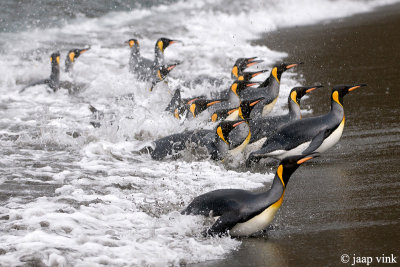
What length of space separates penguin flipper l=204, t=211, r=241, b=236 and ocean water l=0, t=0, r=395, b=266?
0.26ft

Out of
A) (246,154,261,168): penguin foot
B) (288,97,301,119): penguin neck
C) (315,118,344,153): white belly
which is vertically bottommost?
(246,154,261,168): penguin foot

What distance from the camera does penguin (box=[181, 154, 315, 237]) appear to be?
433 cm

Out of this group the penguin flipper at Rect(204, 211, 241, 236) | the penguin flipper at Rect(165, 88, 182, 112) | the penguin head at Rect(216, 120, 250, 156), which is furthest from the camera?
the penguin flipper at Rect(165, 88, 182, 112)

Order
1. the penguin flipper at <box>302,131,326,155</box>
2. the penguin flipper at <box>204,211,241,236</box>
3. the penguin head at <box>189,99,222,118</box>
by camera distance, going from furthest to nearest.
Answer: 1. the penguin head at <box>189,99,222,118</box>
2. the penguin flipper at <box>302,131,326,155</box>
3. the penguin flipper at <box>204,211,241,236</box>

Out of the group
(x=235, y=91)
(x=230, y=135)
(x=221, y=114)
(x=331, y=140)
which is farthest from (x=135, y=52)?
(x=331, y=140)

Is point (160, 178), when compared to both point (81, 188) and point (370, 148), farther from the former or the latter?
point (370, 148)

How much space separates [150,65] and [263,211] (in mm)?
8001

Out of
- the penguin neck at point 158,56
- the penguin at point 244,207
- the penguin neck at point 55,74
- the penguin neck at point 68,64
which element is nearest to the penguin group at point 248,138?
the penguin at point 244,207

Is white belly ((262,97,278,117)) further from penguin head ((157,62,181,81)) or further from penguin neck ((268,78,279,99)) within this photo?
penguin head ((157,62,181,81))

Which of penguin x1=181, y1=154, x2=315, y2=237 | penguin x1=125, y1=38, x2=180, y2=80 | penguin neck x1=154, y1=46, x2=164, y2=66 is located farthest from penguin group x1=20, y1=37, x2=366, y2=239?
penguin neck x1=154, y1=46, x2=164, y2=66

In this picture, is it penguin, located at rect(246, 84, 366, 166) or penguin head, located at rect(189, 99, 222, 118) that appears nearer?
penguin, located at rect(246, 84, 366, 166)

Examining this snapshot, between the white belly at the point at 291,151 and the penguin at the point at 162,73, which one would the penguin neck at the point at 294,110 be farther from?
the penguin at the point at 162,73

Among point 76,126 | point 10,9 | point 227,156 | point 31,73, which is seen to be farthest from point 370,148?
point 10,9

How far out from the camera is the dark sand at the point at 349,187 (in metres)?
4.02
